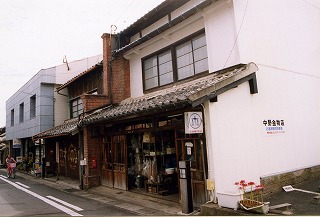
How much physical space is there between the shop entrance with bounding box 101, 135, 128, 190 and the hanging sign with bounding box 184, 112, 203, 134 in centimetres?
529

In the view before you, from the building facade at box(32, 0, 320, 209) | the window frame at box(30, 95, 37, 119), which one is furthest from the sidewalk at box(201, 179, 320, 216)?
the window frame at box(30, 95, 37, 119)

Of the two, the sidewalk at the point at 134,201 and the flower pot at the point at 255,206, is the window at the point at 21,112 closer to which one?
the sidewalk at the point at 134,201

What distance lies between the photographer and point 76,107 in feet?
69.1

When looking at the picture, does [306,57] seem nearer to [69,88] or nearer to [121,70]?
[121,70]

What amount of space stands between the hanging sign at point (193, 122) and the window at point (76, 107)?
13.7 metres

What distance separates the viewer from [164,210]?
9086 mm

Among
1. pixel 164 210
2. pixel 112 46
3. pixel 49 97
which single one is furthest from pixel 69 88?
pixel 164 210

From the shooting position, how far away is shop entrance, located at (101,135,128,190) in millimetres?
12805

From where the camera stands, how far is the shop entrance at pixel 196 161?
28.7 feet

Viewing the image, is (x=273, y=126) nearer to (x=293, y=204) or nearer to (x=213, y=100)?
(x=293, y=204)

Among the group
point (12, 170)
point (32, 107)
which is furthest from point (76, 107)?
point (12, 170)

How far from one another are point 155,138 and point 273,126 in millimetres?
4772

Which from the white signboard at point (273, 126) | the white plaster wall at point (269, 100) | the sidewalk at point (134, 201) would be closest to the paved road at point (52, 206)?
the sidewalk at point (134, 201)

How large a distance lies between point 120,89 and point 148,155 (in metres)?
4.40
